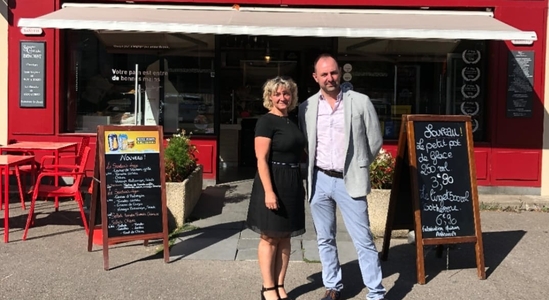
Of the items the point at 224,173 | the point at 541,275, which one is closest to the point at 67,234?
the point at 224,173

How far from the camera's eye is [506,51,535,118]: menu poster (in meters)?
8.48

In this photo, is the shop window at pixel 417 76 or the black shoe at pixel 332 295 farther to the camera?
the shop window at pixel 417 76

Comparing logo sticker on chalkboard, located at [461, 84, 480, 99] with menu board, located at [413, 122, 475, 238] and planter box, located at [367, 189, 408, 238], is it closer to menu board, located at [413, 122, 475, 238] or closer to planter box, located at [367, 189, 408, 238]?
planter box, located at [367, 189, 408, 238]

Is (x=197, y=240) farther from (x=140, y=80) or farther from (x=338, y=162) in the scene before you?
(x=140, y=80)

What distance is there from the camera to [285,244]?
4.30m

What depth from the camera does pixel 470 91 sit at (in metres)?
8.89

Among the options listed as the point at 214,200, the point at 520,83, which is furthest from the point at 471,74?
the point at 214,200

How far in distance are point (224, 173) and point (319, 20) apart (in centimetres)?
353

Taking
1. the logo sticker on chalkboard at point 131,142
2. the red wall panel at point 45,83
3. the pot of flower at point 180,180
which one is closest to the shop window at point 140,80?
the red wall panel at point 45,83

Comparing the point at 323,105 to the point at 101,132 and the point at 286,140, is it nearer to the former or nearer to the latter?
the point at 286,140

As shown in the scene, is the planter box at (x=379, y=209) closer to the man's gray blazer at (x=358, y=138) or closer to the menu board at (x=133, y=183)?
the man's gray blazer at (x=358, y=138)

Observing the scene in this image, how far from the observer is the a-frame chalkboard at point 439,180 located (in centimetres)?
494

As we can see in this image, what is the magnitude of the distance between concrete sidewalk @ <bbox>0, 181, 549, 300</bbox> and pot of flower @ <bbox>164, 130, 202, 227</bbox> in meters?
0.31

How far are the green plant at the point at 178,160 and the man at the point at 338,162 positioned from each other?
2746mm
